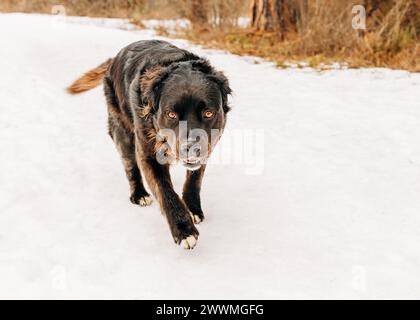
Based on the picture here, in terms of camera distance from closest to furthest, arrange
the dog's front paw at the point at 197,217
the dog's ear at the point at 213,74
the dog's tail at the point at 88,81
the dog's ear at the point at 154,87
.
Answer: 1. the dog's ear at the point at 154,87
2. the dog's ear at the point at 213,74
3. the dog's front paw at the point at 197,217
4. the dog's tail at the point at 88,81

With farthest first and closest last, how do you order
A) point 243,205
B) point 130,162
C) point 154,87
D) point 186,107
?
point 130,162 → point 243,205 → point 154,87 → point 186,107

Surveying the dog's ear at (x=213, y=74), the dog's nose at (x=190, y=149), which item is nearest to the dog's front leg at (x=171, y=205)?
the dog's nose at (x=190, y=149)

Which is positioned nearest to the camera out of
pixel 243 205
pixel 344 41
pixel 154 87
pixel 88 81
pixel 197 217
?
pixel 154 87

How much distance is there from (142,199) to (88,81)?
1463 mm

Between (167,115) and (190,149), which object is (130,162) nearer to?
(167,115)

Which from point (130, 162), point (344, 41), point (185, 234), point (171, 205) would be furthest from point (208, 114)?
point (344, 41)

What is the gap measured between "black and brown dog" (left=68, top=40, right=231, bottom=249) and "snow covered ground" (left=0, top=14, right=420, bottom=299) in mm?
243

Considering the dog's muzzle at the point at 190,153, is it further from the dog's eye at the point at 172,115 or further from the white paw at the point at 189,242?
the white paw at the point at 189,242

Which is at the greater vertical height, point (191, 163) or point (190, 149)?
point (190, 149)

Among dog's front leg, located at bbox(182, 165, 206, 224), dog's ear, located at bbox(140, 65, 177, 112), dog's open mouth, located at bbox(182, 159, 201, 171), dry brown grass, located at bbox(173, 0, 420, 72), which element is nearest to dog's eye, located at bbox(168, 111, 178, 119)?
dog's ear, located at bbox(140, 65, 177, 112)

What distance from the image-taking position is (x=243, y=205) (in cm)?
409

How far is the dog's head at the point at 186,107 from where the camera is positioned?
3.26 m

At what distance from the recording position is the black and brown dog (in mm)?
3293
